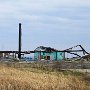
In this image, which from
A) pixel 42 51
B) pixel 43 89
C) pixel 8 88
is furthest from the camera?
pixel 42 51

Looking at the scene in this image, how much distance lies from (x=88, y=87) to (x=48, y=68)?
9.15 meters

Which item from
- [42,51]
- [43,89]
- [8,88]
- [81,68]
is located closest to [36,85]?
[43,89]

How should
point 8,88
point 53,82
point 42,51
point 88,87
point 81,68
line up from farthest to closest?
1. point 42,51
2. point 81,68
3. point 88,87
4. point 53,82
5. point 8,88

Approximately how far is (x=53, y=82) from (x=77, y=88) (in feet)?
4.22

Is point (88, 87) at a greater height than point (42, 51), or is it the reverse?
point (42, 51)

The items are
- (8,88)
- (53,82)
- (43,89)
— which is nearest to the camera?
(8,88)

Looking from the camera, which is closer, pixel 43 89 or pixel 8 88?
pixel 8 88

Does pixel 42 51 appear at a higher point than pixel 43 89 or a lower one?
higher

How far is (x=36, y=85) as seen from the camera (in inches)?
727

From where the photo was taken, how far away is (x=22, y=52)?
5556cm

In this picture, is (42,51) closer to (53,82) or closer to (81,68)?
(81,68)

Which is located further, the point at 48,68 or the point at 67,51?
the point at 67,51

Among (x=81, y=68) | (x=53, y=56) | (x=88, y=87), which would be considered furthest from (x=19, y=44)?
(x=88, y=87)

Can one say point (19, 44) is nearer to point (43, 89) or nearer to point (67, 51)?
point (67, 51)
